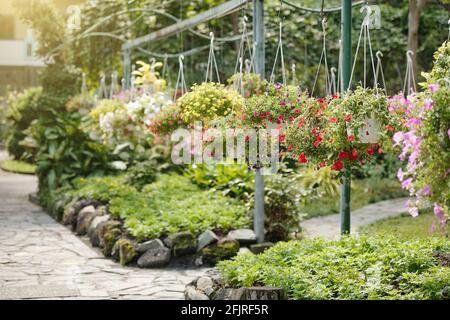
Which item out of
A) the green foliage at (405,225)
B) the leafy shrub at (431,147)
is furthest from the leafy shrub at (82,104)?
the leafy shrub at (431,147)

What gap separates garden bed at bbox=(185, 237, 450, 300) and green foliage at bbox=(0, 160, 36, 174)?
11476 millimetres

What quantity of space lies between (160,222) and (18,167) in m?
9.94

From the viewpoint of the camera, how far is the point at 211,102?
6.70 metres

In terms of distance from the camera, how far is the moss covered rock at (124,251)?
806 centimetres

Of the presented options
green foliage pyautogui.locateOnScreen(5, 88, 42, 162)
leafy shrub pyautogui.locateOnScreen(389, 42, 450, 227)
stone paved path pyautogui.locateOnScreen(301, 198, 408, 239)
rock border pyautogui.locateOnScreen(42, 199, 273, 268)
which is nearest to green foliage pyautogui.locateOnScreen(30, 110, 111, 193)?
rock border pyautogui.locateOnScreen(42, 199, 273, 268)

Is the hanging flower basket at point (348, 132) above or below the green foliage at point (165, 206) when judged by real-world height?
above

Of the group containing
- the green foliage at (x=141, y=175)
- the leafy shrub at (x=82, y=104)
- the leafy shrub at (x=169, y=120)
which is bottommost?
the green foliage at (x=141, y=175)

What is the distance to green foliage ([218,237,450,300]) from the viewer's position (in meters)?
5.26

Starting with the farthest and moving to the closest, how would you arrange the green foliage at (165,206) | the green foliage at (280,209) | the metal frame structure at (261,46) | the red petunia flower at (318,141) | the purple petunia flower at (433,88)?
the green foliage at (280,209) < the green foliage at (165,206) < the metal frame structure at (261,46) < the red petunia flower at (318,141) < the purple petunia flower at (433,88)

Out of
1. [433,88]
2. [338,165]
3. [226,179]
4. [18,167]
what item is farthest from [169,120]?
[18,167]

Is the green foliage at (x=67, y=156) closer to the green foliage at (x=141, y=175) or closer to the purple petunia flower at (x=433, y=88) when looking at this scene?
the green foliage at (x=141, y=175)
